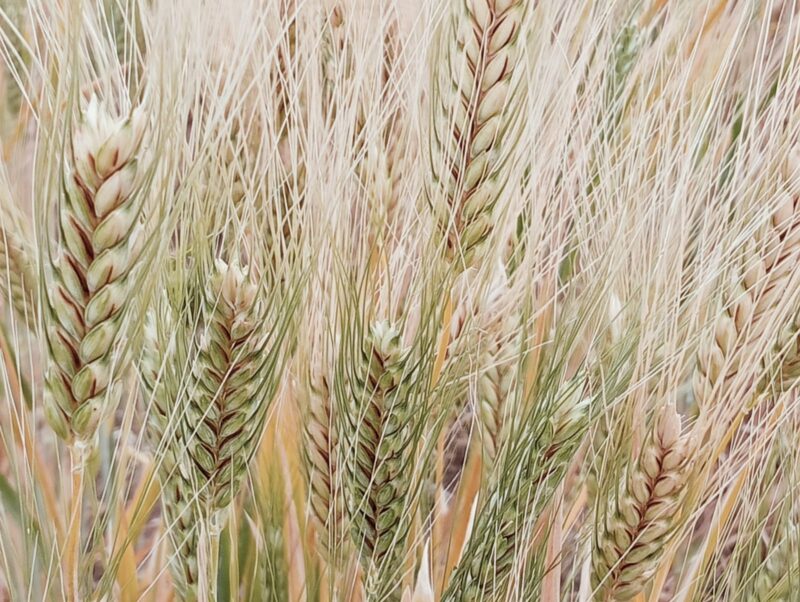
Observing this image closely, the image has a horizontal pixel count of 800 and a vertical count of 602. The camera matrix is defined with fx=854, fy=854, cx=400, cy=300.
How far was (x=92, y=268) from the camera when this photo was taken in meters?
0.35

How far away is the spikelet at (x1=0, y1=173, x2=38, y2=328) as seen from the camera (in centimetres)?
45

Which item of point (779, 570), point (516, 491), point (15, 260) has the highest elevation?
point (15, 260)

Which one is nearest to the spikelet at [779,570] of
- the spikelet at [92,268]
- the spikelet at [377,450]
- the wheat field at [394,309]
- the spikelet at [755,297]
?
the wheat field at [394,309]

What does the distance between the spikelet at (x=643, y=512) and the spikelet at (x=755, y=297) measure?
53 mm

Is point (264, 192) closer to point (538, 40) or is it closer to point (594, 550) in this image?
point (538, 40)

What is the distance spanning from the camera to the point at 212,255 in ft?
1.44

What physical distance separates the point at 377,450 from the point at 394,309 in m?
0.08

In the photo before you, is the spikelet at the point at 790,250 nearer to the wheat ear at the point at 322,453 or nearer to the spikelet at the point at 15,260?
the wheat ear at the point at 322,453

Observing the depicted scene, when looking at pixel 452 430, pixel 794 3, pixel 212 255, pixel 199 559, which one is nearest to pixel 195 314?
pixel 212 255

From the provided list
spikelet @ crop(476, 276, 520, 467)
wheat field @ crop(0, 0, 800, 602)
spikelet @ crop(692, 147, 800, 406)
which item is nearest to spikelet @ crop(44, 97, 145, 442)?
wheat field @ crop(0, 0, 800, 602)

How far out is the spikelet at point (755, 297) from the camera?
1.79 ft

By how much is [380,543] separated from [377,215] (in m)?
0.19

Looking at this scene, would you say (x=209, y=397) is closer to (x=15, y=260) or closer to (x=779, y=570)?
(x=15, y=260)

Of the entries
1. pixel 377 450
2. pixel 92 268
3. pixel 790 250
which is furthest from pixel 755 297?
pixel 92 268
